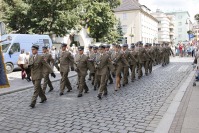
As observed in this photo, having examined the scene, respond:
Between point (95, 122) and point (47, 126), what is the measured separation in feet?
3.59

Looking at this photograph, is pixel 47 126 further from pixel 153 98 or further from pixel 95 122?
pixel 153 98

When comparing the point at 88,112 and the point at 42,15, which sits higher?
the point at 42,15

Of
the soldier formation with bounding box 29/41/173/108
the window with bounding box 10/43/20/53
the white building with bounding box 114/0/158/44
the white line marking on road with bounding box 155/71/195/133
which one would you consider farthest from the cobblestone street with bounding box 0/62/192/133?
the white building with bounding box 114/0/158/44

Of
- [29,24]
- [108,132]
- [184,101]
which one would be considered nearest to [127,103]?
[184,101]

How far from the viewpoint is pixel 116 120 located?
6891mm

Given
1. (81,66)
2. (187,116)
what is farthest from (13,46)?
(187,116)

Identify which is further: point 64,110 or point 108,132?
point 64,110

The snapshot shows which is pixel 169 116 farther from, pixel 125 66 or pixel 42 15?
pixel 42 15

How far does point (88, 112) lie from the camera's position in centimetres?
773

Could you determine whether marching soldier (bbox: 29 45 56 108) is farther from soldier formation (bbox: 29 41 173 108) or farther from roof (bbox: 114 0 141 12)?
roof (bbox: 114 0 141 12)

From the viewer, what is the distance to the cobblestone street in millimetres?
6379

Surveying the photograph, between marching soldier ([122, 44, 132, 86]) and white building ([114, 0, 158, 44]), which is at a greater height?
white building ([114, 0, 158, 44])

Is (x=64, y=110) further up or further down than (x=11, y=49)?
further down

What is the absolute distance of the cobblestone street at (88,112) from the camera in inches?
251
